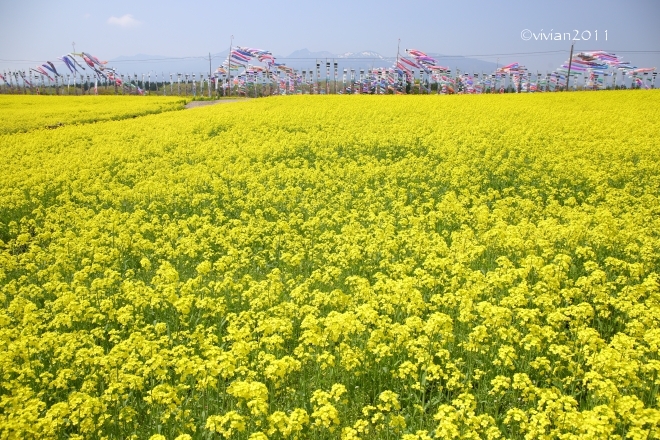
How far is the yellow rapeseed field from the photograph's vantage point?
14.3ft

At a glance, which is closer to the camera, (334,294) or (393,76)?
(334,294)

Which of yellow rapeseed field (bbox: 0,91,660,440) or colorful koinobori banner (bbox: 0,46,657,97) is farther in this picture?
colorful koinobori banner (bbox: 0,46,657,97)

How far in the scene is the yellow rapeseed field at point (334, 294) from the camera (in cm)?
437

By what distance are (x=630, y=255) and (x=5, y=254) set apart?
10252 mm

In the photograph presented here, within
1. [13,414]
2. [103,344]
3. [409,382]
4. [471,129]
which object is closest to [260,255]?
[103,344]

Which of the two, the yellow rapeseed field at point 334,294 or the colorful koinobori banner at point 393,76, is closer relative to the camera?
the yellow rapeseed field at point 334,294

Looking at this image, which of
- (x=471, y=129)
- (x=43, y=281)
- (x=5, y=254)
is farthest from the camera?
(x=471, y=129)

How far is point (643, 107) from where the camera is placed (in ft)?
87.9

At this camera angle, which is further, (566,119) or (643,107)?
(643,107)

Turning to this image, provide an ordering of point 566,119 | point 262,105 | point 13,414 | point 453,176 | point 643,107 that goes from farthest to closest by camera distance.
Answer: point 262,105 → point 643,107 → point 566,119 → point 453,176 → point 13,414

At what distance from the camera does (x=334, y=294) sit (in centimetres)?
631

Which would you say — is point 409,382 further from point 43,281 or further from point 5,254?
point 5,254

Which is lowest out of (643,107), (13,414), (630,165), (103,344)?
(103,344)

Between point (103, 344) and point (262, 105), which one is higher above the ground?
point (262, 105)
